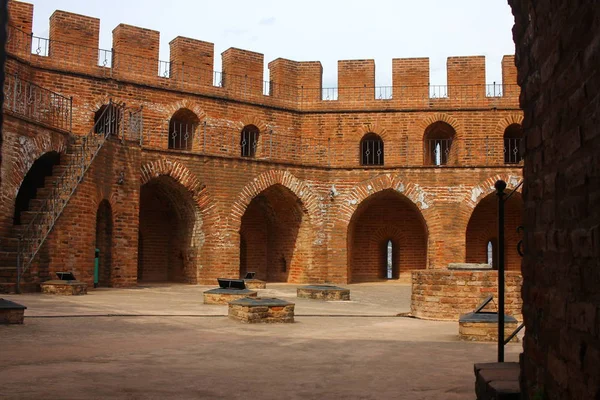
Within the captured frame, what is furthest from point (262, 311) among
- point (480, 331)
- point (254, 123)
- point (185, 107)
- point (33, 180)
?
point (254, 123)

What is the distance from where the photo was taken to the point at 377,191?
2328cm

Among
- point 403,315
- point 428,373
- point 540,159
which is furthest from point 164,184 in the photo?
point 540,159

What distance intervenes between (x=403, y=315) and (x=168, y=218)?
12.9 meters

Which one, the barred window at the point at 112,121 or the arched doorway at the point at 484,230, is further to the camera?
the arched doorway at the point at 484,230

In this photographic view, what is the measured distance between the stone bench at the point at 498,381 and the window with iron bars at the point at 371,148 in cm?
2004

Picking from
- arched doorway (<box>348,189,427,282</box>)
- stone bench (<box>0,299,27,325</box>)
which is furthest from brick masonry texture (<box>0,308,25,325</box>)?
arched doorway (<box>348,189,427,282</box>)

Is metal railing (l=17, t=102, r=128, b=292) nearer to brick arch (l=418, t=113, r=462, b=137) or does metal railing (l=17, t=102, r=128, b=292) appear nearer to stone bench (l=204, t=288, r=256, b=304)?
stone bench (l=204, t=288, r=256, b=304)

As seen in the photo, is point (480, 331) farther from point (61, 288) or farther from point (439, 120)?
point (439, 120)

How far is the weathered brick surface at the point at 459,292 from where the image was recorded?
38.3 ft

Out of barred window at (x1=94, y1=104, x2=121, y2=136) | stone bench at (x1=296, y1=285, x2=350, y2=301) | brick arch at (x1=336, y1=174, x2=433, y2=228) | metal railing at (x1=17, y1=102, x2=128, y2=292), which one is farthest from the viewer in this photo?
brick arch at (x1=336, y1=174, x2=433, y2=228)

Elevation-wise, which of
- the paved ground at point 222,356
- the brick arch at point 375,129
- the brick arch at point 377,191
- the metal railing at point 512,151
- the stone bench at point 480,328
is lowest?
the paved ground at point 222,356

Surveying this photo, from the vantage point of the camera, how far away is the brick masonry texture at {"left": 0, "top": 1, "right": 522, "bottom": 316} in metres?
20.7

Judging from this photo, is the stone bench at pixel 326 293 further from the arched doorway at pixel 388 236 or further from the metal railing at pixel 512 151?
the metal railing at pixel 512 151

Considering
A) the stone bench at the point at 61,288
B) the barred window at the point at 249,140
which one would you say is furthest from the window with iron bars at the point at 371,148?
the stone bench at the point at 61,288
